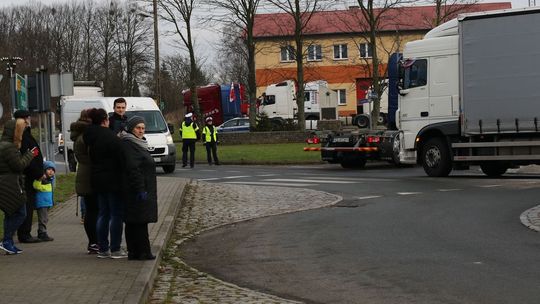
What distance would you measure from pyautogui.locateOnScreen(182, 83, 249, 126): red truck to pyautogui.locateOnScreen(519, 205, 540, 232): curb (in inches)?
1843

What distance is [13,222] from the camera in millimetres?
10430

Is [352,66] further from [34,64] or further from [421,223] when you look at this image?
[421,223]

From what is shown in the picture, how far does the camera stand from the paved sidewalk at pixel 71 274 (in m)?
7.60

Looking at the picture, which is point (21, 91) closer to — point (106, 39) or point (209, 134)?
point (209, 134)

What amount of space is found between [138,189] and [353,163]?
2003 cm

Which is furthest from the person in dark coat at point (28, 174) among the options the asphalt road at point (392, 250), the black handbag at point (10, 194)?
the asphalt road at point (392, 250)

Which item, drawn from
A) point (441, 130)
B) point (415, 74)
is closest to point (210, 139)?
point (415, 74)

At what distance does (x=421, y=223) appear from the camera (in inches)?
531

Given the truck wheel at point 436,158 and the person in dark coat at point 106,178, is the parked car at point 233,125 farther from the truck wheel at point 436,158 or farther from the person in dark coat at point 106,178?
the person in dark coat at point 106,178

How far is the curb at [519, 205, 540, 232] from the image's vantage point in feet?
41.4

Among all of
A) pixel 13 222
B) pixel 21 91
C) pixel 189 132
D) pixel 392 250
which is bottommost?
pixel 392 250

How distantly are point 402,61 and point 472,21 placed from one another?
2435 mm

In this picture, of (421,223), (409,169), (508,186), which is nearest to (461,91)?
(508,186)

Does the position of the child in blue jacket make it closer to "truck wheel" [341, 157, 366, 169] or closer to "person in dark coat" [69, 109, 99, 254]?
"person in dark coat" [69, 109, 99, 254]
